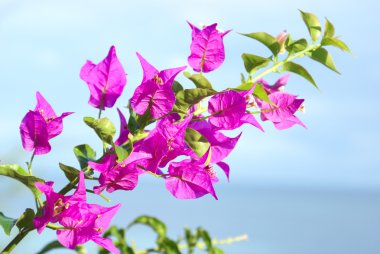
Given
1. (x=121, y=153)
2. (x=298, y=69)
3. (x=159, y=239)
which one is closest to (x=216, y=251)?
(x=159, y=239)

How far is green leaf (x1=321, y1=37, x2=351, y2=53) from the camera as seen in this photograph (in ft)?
2.03

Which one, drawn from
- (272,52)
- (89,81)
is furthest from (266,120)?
(89,81)

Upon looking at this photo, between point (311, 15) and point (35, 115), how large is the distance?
0.30m

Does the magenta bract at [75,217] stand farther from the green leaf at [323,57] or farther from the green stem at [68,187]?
the green leaf at [323,57]

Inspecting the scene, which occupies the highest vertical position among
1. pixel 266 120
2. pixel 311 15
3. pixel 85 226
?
pixel 311 15

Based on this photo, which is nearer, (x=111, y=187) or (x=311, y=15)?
(x=111, y=187)

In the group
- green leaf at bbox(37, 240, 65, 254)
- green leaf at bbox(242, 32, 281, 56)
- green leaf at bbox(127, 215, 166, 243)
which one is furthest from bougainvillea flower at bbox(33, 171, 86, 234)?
green leaf at bbox(127, 215, 166, 243)

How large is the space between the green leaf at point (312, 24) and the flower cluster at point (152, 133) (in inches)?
3.6

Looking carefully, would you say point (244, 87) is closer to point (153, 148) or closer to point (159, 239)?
point (153, 148)

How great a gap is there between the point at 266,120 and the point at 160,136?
14 cm

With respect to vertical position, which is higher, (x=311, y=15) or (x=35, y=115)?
(x=311, y=15)

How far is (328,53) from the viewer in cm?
62

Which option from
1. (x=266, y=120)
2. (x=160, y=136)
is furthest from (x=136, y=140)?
(x=266, y=120)

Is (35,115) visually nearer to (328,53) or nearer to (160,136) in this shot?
(160,136)
